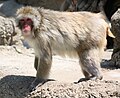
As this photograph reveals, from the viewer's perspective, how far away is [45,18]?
643 centimetres

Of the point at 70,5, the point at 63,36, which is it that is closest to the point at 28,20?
the point at 63,36

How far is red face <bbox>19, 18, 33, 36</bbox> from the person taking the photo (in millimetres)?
6140

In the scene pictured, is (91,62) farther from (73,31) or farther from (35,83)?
(35,83)

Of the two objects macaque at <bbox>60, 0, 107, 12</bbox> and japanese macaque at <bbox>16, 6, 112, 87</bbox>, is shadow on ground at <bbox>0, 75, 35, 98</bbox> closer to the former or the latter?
japanese macaque at <bbox>16, 6, 112, 87</bbox>

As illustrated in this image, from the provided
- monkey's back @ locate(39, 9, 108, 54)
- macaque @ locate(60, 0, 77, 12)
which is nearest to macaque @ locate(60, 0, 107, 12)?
macaque @ locate(60, 0, 77, 12)

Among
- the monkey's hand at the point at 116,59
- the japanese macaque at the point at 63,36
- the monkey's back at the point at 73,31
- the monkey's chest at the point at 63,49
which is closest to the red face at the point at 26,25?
the japanese macaque at the point at 63,36

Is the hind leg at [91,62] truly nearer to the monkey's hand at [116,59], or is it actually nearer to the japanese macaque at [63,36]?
the japanese macaque at [63,36]

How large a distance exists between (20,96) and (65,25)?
1415mm

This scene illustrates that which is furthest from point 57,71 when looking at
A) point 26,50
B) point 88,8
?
point 88,8

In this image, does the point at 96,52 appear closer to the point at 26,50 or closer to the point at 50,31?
the point at 50,31

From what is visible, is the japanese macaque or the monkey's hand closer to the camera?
the japanese macaque

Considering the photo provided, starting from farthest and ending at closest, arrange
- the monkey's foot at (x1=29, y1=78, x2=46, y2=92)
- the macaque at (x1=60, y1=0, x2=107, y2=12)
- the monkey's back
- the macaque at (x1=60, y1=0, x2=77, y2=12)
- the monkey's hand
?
the macaque at (x1=60, y1=0, x2=77, y2=12) → the macaque at (x1=60, y1=0, x2=107, y2=12) → the monkey's hand → the monkey's back → the monkey's foot at (x1=29, y1=78, x2=46, y2=92)

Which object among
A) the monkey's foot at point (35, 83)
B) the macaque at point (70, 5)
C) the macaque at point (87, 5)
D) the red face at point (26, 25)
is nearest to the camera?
the monkey's foot at point (35, 83)

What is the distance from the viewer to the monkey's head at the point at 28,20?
6.18 meters
